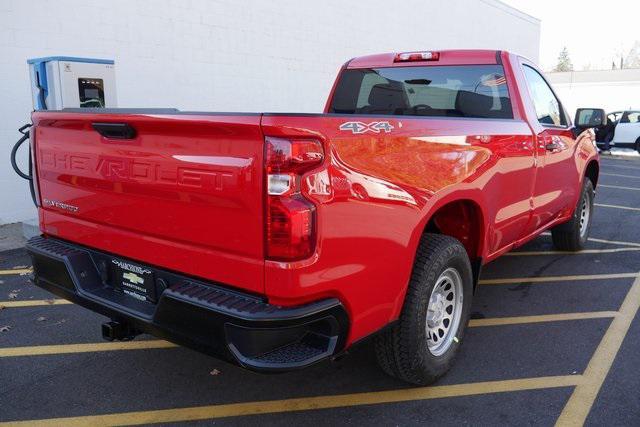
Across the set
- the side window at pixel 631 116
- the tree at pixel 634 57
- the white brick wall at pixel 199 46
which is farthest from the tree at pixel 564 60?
the white brick wall at pixel 199 46

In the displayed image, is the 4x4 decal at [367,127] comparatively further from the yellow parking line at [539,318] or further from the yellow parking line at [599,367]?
the yellow parking line at [539,318]

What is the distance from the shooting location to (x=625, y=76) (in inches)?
1233

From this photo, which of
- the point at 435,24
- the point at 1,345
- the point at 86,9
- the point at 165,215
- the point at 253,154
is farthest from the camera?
the point at 435,24

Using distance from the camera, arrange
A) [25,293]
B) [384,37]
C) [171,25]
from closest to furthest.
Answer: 1. [25,293]
2. [171,25]
3. [384,37]

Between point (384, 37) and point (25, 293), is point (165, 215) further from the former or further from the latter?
point (384, 37)

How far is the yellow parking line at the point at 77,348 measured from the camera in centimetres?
375

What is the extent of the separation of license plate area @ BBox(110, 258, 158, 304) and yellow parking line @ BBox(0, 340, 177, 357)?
107 cm

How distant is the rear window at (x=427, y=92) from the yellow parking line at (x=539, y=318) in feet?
5.13

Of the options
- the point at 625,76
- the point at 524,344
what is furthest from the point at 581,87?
the point at 524,344

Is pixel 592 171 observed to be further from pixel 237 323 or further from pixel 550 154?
pixel 237 323

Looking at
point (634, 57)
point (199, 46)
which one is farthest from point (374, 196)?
point (634, 57)

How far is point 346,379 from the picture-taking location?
340 centimetres

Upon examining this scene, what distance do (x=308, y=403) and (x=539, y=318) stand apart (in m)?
2.16

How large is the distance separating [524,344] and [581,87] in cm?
3334
